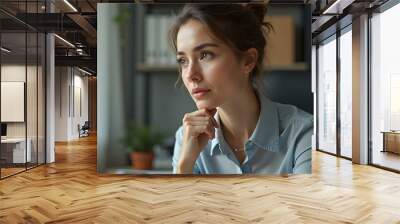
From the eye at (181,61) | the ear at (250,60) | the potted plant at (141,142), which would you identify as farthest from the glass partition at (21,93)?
the ear at (250,60)

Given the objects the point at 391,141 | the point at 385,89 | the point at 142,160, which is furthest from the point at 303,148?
the point at 385,89

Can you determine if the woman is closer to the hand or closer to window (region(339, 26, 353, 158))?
the hand

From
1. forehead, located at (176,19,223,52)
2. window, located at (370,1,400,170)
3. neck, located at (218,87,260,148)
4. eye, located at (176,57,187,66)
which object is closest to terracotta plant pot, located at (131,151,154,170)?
neck, located at (218,87,260,148)

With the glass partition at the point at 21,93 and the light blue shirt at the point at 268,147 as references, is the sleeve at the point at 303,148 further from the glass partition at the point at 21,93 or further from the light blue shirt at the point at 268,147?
the glass partition at the point at 21,93

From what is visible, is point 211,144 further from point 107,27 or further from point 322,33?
point 322,33

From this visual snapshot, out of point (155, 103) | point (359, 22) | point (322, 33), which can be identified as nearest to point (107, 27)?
point (155, 103)

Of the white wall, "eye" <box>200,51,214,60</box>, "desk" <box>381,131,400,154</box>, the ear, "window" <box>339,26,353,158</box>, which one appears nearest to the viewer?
"eye" <box>200,51,214,60</box>

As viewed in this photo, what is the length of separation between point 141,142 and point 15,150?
2.81 meters

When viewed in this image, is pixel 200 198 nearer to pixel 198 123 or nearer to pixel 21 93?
pixel 198 123

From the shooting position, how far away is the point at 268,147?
5.43 m

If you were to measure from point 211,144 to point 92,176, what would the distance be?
254cm

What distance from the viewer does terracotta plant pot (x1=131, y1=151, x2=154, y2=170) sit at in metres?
5.55

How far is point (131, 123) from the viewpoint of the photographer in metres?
5.59

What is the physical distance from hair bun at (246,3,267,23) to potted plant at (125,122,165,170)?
1958 mm
